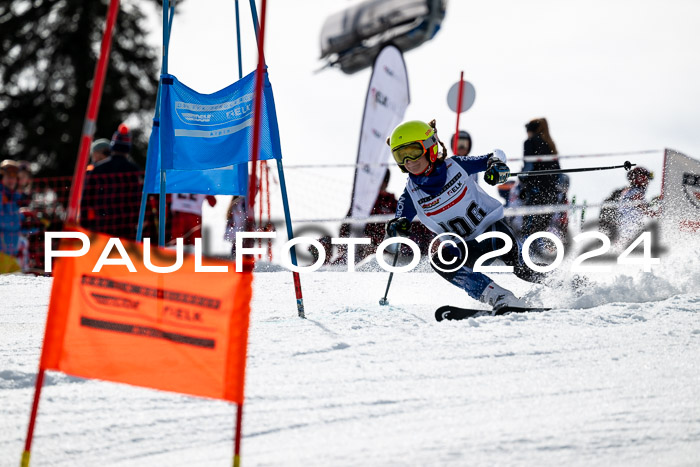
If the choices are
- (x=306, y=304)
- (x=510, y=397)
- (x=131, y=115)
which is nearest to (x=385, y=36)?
(x=131, y=115)

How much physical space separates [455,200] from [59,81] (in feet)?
48.2

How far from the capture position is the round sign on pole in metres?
10.4

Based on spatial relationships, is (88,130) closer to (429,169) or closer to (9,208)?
(429,169)

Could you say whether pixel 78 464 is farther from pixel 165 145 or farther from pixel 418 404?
pixel 165 145

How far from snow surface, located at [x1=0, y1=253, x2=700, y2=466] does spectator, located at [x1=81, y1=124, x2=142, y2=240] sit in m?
3.44

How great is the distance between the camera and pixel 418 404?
3828 mm

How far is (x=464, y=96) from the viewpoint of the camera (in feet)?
34.3

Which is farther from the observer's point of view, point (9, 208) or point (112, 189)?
point (112, 189)

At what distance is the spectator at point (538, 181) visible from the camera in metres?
9.48

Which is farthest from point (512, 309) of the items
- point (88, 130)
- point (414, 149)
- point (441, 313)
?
point (88, 130)

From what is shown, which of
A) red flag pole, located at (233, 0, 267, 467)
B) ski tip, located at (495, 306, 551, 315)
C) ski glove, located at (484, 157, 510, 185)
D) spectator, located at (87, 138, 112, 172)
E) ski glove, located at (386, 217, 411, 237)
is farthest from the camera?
spectator, located at (87, 138, 112, 172)

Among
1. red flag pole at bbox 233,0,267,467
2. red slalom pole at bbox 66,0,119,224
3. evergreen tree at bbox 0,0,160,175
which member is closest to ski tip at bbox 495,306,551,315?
red flag pole at bbox 233,0,267,467

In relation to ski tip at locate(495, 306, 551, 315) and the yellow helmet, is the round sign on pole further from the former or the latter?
ski tip at locate(495, 306, 551, 315)

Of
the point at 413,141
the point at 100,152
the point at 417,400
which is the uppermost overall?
the point at 413,141
